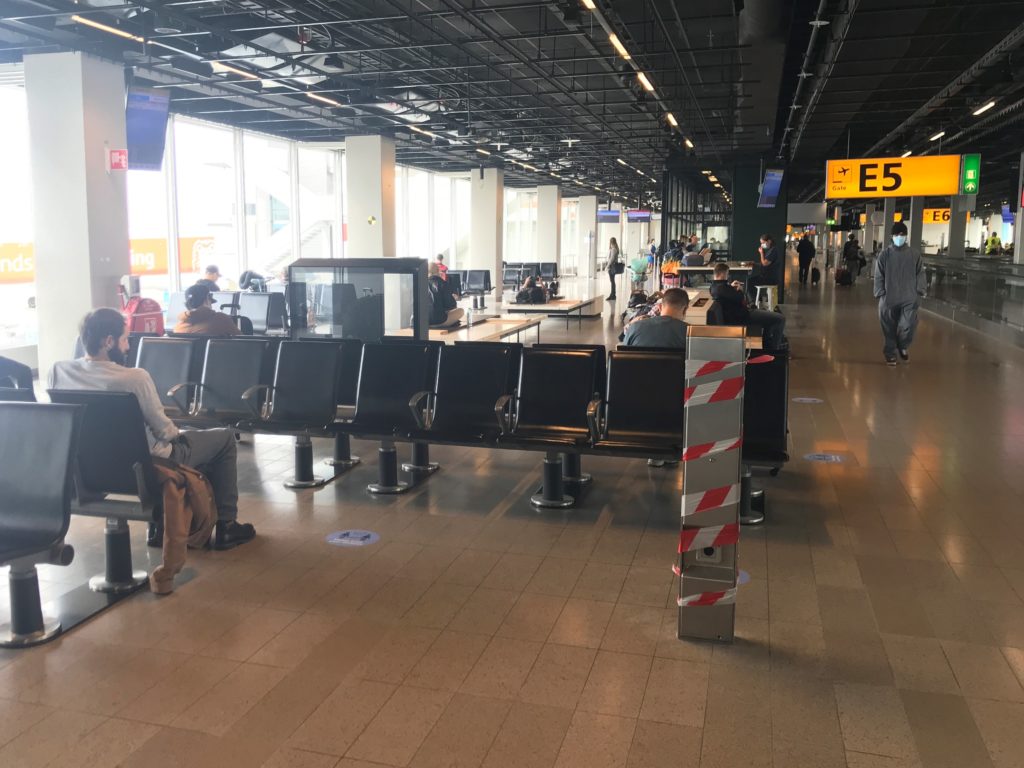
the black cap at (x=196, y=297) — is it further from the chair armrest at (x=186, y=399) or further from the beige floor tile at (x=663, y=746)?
the beige floor tile at (x=663, y=746)

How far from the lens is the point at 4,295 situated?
12398mm

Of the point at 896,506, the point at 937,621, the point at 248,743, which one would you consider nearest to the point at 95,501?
the point at 248,743

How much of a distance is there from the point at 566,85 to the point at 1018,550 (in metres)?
14.7

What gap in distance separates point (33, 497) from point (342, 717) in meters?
1.63

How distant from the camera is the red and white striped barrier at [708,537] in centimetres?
345

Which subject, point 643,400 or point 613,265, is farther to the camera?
point 613,265

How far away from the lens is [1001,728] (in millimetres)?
2873

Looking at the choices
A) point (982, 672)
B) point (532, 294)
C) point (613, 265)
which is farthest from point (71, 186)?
point (613, 265)

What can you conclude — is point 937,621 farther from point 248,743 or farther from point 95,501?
point 95,501

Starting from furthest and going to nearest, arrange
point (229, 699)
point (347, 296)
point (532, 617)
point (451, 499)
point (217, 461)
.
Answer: point (347, 296)
point (451, 499)
point (217, 461)
point (532, 617)
point (229, 699)

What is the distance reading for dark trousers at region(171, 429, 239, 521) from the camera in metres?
4.49

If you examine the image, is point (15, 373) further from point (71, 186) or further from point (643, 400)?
point (71, 186)

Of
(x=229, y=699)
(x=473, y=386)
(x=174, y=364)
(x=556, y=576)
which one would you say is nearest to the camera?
(x=229, y=699)

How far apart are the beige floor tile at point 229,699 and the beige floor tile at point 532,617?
0.95 metres
